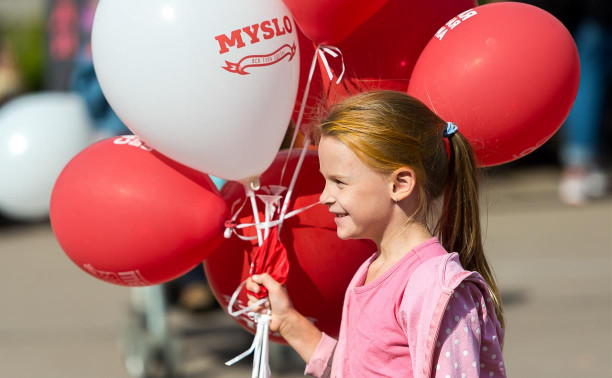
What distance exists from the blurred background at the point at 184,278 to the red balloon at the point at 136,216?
0.42 metres

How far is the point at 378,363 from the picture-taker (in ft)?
5.57

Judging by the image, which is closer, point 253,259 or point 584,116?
point 253,259

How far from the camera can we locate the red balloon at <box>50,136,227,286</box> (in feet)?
6.11

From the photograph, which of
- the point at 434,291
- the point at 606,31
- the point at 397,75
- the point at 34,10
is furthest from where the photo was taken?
the point at 34,10

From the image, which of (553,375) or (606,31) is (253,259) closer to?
(553,375)

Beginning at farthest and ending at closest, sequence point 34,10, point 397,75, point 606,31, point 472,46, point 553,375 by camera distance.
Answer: point 34,10
point 606,31
point 553,375
point 397,75
point 472,46

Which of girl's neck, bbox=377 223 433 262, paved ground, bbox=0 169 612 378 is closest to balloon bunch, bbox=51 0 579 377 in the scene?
girl's neck, bbox=377 223 433 262

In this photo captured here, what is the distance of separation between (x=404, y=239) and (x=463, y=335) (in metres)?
0.26

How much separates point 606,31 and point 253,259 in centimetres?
593

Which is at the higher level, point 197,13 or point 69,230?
point 197,13

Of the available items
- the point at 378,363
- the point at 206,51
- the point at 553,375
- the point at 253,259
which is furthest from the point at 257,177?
the point at 553,375

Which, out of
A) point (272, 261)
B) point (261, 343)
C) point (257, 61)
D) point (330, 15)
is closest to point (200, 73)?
point (257, 61)

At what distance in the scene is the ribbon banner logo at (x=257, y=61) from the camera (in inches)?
69.2

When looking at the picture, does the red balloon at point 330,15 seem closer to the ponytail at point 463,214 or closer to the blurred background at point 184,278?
the ponytail at point 463,214
